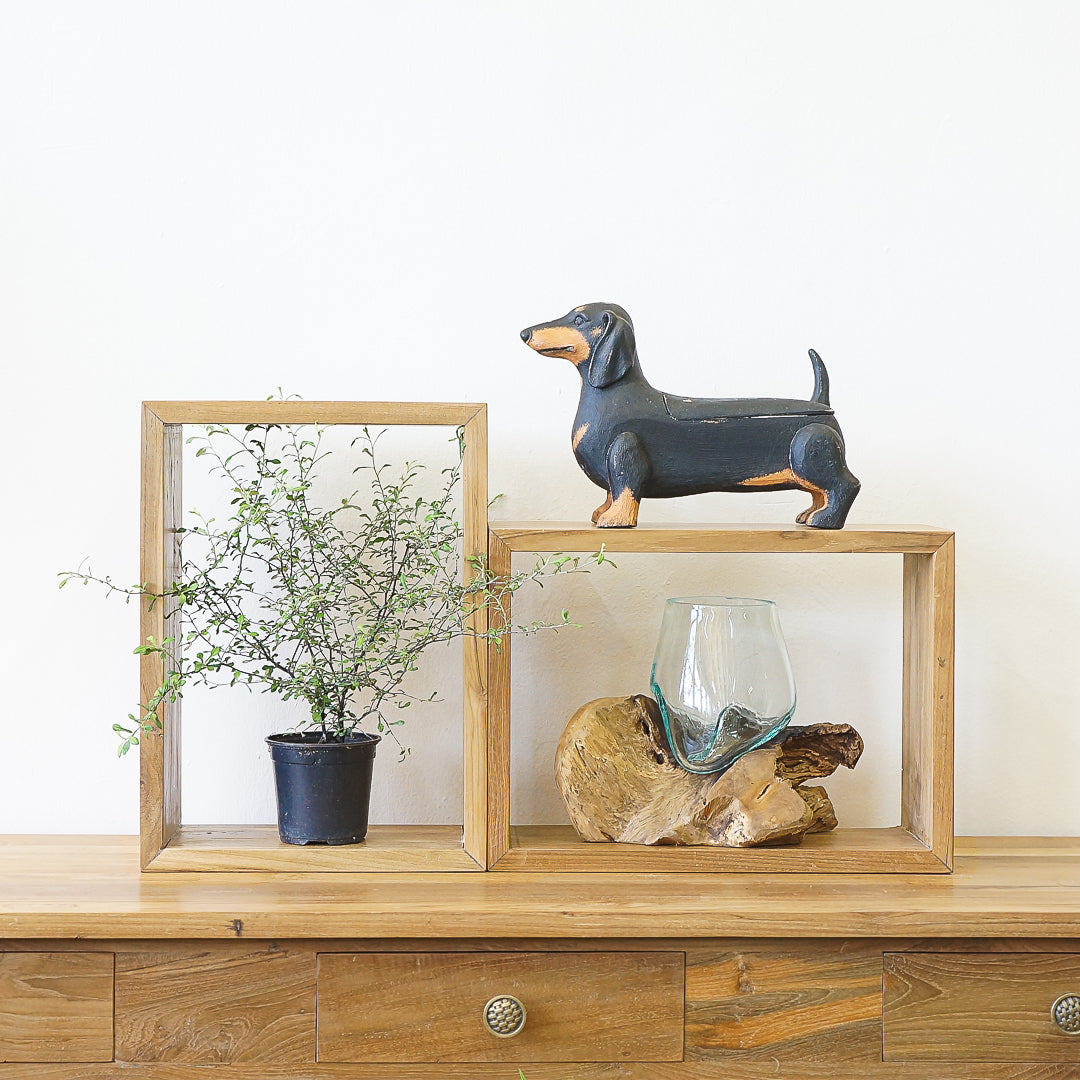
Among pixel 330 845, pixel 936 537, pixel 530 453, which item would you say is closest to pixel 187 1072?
pixel 330 845

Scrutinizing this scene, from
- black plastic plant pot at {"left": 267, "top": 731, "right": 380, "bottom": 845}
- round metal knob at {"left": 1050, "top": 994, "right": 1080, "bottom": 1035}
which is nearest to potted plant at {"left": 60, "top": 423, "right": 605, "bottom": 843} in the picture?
black plastic plant pot at {"left": 267, "top": 731, "right": 380, "bottom": 845}

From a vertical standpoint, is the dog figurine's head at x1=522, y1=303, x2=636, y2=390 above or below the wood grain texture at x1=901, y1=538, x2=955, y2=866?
above

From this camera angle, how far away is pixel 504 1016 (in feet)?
3.59

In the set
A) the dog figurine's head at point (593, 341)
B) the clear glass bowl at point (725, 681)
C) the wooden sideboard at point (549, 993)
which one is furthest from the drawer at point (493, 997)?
the dog figurine's head at point (593, 341)

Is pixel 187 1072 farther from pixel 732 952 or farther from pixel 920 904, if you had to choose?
pixel 920 904

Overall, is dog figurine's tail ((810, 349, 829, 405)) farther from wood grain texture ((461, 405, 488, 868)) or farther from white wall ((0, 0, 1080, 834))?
wood grain texture ((461, 405, 488, 868))

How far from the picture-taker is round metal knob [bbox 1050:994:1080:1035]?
1.11 meters

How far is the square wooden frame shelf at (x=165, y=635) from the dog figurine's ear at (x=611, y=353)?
0.43 ft

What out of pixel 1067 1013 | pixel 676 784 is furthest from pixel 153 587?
pixel 1067 1013

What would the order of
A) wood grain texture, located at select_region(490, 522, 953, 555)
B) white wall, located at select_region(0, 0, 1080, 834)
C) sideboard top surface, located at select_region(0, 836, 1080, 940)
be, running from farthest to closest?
1. white wall, located at select_region(0, 0, 1080, 834)
2. wood grain texture, located at select_region(490, 522, 953, 555)
3. sideboard top surface, located at select_region(0, 836, 1080, 940)

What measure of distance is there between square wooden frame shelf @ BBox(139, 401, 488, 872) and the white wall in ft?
0.80

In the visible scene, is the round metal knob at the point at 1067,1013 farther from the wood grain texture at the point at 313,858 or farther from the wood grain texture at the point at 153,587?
the wood grain texture at the point at 153,587

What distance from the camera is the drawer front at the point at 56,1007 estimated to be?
1092 mm

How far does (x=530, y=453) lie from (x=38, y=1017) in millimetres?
829
